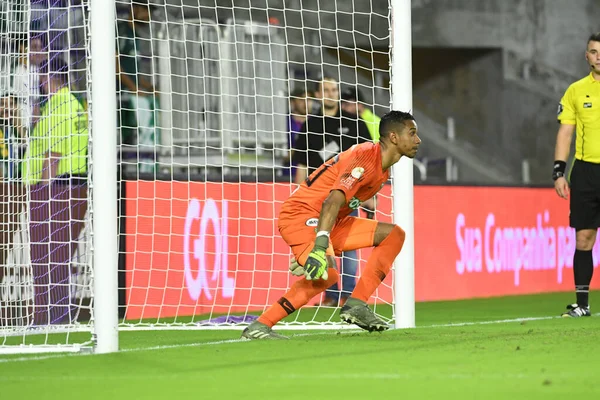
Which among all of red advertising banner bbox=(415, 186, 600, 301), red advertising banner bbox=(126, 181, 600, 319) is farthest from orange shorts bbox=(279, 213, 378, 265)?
red advertising banner bbox=(415, 186, 600, 301)

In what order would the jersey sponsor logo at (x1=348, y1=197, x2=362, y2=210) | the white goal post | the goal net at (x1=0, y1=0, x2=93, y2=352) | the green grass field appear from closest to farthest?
the green grass field
the jersey sponsor logo at (x1=348, y1=197, x2=362, y2=210)
the white goal post
the goal net at (x1=0, y1=0, x2=93, y2=352)

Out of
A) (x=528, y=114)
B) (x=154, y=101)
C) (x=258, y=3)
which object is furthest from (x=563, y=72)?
(x=154, y=101)

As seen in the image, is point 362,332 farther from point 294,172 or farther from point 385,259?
point 294,172

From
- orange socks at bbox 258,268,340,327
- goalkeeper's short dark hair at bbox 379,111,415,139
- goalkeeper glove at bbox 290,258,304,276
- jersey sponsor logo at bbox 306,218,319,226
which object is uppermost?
goalkeeper's short dark hair at bbox 379,111,415,139

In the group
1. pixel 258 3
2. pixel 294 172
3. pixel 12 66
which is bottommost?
pixel 294 172

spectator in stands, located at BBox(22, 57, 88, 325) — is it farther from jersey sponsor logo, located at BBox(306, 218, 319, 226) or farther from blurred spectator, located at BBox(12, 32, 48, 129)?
jersey sponsor logo, located at BBox(306, 218, 319, 226)

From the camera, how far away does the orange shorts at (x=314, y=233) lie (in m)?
7.25

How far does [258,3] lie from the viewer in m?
19.7

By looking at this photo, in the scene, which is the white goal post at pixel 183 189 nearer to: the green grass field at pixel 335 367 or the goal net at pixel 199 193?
the goal net at pixel 199 193

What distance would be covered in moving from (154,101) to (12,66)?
190 centimetres

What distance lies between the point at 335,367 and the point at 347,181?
161 cm

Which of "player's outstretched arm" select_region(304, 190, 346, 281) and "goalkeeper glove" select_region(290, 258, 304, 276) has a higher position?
"player's outstretched arm" select_region(304, 190, 346, 281)

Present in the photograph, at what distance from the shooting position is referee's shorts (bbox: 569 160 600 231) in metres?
9.21

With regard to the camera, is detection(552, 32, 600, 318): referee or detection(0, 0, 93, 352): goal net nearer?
detection(0, 0, 93, 352): goal net
